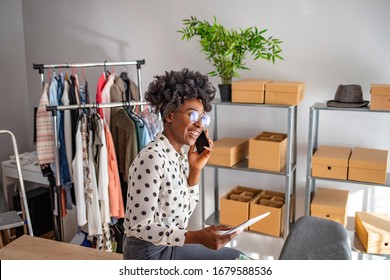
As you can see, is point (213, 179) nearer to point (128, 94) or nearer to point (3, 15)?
point (128, 94)

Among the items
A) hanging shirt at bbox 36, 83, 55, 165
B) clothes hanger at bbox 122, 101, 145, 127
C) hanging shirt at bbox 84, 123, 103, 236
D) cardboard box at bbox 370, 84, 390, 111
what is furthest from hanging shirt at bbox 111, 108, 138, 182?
cardboard box at bbox 370, 84, 390, 111

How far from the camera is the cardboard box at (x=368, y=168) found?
8.13ft

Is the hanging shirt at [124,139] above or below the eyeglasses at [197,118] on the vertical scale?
below

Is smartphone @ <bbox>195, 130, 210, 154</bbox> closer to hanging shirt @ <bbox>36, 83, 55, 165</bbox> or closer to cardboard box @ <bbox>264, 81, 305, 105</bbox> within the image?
cardboard box @ <bbox>264, 81, 305, 105</bbox>

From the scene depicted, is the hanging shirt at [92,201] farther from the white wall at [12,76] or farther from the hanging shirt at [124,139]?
the white wall at [12,76]

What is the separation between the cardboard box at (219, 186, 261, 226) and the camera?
2.88 metres

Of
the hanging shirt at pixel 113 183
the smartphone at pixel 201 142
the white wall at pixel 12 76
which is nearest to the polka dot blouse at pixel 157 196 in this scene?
the smartphone at pixel 201 142

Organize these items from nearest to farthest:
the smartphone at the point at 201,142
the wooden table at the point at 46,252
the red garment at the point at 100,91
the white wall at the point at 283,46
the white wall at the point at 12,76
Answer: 1. the smartphone at the point at 201,142
2. the wooden table at the point at 46,252
3. the white wall at the point at 283,46
4. the red garment at the point at 100,91
5. the white wall at the point at 12,76

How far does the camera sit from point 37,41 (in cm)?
402

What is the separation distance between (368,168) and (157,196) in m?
1.47

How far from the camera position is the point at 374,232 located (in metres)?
2.49

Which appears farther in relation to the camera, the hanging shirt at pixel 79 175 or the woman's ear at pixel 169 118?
the hanging shirt at pixel 79 175

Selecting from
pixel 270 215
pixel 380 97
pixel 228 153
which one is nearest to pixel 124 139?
pixel 228 153

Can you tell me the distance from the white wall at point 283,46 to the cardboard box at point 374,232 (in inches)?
11.2
